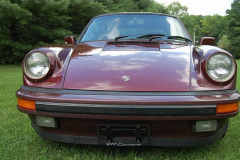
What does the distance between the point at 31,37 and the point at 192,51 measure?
1423 centimetres

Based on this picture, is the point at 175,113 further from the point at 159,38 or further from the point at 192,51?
the point at 159,38

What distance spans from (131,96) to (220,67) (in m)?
0.76

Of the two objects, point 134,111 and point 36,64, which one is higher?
point 36,64

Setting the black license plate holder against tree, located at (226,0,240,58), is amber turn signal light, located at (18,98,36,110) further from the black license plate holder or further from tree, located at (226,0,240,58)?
tree, located at (226,0,240,58)

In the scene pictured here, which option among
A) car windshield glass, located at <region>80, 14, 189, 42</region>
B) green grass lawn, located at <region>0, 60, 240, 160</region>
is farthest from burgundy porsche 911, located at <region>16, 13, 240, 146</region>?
car windshield glass, located at <region>80, 14, 189, 42</region>

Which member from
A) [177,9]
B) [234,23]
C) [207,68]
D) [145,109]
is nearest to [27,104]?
[145,109]

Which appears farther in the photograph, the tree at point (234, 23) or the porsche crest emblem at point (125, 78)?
the tree at point (234, 23)

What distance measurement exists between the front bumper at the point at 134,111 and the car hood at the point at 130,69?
0.08m

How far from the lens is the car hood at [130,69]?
1.65m

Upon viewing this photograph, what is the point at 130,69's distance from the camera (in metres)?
1.78

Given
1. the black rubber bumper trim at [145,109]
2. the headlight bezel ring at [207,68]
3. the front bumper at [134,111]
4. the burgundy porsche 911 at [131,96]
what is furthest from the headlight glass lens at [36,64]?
the headlight bezel ring at [207,68]

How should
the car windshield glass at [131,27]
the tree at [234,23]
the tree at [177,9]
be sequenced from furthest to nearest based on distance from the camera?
the tree at [177,9] → the tree at [234,23] → the car windshield glass at [131,27]

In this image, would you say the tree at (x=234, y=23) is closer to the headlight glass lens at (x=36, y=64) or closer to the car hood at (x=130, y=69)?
the car hood at (x=130, y=69)

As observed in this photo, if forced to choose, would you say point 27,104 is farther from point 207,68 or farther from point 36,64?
point 207,68
